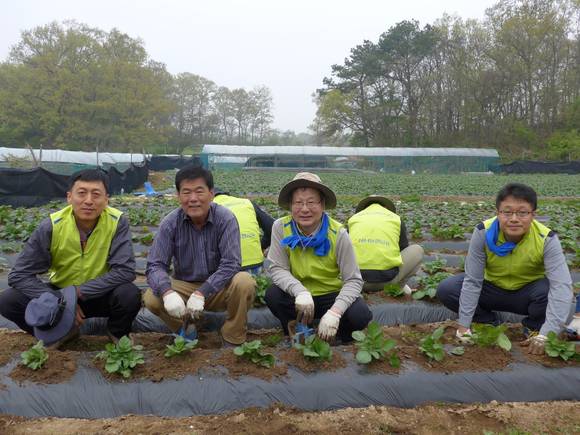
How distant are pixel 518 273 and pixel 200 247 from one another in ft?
6.93

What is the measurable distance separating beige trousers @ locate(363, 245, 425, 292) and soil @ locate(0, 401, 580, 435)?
1.60 m

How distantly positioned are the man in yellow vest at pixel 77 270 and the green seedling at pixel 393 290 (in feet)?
6.69

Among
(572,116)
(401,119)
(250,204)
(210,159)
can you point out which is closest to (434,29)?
(401,119)

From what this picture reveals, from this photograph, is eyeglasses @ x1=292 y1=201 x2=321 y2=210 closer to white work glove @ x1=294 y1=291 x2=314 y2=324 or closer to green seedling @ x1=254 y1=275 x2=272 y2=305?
white work glove @ x1=294 y1=291 x2=314 y2=324

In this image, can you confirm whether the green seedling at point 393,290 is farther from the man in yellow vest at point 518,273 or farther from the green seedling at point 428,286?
the man in yellow vest at point 518,273

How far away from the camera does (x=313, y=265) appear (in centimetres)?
307

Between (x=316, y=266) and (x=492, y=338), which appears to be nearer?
(x=492, y=338)

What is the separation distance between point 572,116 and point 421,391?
45.2m

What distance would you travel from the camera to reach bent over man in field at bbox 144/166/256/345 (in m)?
3.00

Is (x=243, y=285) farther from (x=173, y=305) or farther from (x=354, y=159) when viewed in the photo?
(x=354, y=159)

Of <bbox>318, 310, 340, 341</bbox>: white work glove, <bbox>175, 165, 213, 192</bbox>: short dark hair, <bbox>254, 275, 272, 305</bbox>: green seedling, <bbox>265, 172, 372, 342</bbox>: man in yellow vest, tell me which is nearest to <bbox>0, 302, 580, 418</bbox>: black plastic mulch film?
<bbox>318, 310, 340, 341</bbox>: white work glove

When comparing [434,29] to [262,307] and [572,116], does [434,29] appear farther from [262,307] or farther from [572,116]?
[262,307]

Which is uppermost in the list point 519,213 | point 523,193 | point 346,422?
point 523,193

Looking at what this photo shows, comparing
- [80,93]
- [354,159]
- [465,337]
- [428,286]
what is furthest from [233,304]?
[80,93]
